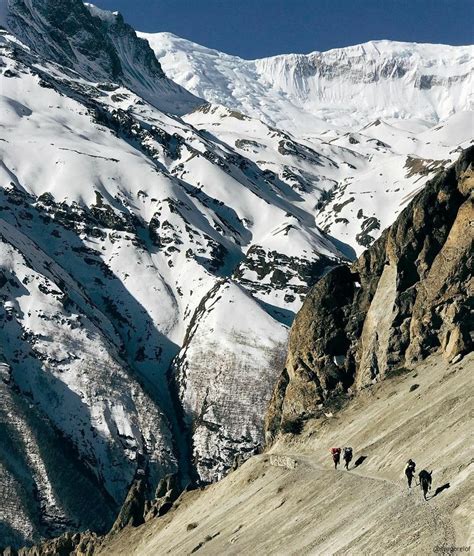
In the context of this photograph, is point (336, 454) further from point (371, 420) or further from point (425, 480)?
point (425, 480)

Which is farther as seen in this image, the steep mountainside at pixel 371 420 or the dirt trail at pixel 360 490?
the steep mountainside at pixel 371 420

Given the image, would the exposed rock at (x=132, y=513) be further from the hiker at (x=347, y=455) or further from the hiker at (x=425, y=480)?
the hiker at (x=425, y=480)

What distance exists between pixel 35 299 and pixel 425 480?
156251mm

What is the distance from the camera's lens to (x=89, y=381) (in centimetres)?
17888

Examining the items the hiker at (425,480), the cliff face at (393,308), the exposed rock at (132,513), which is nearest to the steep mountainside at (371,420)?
the cliff face at (393,308)

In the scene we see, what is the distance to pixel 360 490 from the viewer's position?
157ft

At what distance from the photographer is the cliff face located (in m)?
62.4

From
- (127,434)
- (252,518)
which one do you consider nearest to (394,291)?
(252,518)

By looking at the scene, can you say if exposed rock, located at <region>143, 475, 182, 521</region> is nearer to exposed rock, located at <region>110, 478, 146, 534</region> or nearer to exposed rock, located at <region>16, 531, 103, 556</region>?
exposed rock, located at <region>110, 478, 146, 534</region>

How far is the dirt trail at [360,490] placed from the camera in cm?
3891

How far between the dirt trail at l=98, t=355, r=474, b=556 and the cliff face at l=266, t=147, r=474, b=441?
9.95ft

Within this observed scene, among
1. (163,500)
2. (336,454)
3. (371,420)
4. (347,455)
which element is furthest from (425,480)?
(163,500)

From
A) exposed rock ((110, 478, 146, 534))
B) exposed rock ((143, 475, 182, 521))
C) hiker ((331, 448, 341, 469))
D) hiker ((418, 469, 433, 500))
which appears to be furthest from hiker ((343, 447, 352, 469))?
exposed rock ((110, 478, 146, 534))

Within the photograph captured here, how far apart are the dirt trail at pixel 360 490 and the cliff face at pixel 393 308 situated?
3033 millimetres
